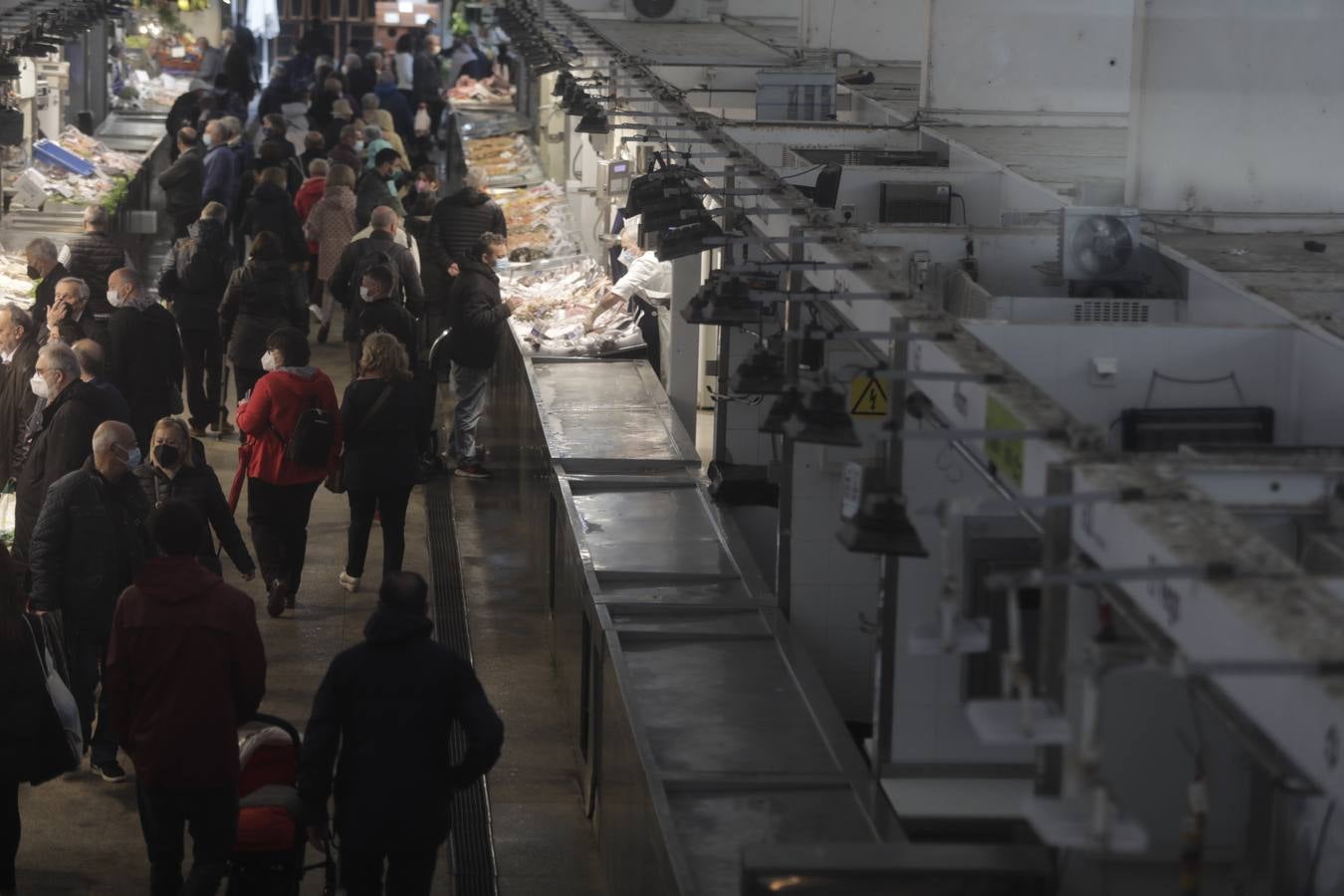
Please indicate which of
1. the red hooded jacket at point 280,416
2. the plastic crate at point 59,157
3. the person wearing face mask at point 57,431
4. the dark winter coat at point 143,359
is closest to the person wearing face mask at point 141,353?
the dark winter coat at point 143,359

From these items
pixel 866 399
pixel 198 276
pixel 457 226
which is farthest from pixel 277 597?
pixel 457 226

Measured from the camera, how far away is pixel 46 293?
10859 millimetres

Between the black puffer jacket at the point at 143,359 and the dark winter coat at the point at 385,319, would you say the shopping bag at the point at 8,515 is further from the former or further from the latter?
the dark winter coat at the point at 385,319

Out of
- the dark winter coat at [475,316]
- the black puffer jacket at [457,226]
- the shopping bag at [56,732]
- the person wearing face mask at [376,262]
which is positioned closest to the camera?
the shopping bag at [56,732]

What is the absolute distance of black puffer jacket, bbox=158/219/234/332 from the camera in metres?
12.4

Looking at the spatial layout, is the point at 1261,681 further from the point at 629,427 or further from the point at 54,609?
the point at 629,427

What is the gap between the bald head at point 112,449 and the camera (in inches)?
278

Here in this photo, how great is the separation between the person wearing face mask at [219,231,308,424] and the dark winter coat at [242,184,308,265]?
9.15ft

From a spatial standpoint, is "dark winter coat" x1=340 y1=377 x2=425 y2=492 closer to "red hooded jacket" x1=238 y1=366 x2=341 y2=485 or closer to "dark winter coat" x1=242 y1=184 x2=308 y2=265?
"red hooded jacket" x1=238 y1=366 x2=341 y2=485

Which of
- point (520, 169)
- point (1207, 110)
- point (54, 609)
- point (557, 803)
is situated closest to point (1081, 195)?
point (1207, 110)

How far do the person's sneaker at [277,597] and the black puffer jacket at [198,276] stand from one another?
3394 millimetres

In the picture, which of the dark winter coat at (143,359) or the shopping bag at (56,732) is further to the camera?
the dark winter coat at (143,359)

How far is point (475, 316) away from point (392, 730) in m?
6.20

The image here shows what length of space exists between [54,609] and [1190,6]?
4.91 metres
